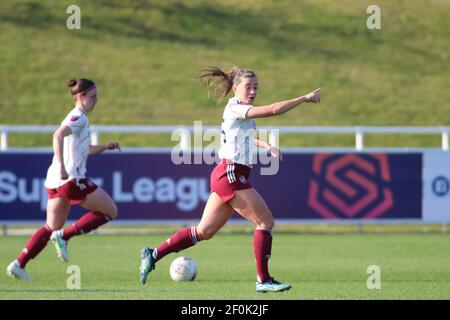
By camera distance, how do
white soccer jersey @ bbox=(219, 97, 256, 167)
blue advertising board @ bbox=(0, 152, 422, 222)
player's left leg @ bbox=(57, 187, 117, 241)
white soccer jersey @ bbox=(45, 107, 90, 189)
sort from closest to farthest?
white soccer jersey @ bbox=(219, 97, 256, 167) → white soccer jersey @ bbox=(45, 107, 90, 189) → player's left leg @ bbox=(57, 187, 117, 241) → blue advertising board @ bbox=(0, 152, 422, 222)

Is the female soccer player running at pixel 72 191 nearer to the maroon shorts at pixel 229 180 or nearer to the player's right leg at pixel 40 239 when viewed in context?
the player's right leg at pixel 40 239

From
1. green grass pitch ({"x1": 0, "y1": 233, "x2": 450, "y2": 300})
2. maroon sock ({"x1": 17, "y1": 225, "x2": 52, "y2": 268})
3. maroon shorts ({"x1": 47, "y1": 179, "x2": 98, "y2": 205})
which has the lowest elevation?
green grass pitch ({"x1": 0, "y1": 233, "x2": 450, "y2": 300})

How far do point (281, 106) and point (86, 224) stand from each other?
3.27 m

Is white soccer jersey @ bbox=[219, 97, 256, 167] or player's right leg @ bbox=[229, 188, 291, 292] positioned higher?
white soccer jersey @ bbox=[219, 97, 256, 167]

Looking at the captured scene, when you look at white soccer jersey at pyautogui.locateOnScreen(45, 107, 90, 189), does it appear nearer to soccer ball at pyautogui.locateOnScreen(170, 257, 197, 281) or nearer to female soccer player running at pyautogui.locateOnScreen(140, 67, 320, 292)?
soccer ball at pyautogui.locateOnScreen(170, 257, 197, 281)

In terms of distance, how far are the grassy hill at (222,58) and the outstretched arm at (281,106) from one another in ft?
63.2

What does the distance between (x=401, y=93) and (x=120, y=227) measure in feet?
45.2

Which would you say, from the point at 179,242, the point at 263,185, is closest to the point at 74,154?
the point at 179,242

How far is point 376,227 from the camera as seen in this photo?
74.6ft

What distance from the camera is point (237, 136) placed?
1012 centimetres

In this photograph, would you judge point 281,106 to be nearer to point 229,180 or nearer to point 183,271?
point 229,180

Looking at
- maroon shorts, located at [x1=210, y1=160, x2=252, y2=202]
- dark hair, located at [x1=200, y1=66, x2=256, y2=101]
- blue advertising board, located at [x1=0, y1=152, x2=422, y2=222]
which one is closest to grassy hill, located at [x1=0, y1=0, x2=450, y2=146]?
blue advertising board, located at [x1=0, y1=152, x2=422, y2=222]

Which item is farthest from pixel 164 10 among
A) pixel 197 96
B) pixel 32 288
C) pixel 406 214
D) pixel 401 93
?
pixel 32 288

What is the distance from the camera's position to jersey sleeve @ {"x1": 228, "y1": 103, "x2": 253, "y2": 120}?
9959 millimetres
